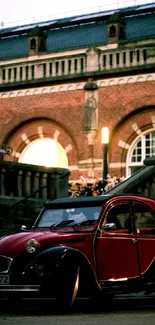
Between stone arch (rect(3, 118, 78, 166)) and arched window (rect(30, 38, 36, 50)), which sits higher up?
arched window (rect(30, 38, 36, 50))

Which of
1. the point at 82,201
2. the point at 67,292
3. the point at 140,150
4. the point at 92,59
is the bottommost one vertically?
the point at 67,292

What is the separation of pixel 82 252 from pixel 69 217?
97cm

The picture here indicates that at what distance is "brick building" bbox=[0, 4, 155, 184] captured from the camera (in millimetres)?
30672

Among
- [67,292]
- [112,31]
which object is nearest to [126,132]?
[112,31]

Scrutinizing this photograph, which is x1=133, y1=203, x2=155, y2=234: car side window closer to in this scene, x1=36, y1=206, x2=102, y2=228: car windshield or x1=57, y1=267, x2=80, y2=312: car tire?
x1=36, y1=206, x2=102, y2=228: car windshield

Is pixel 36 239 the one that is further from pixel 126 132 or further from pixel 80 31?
pixel 80 31

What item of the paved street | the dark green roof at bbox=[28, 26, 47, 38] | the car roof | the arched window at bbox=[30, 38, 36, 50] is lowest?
the paved street

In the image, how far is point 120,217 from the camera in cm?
1141

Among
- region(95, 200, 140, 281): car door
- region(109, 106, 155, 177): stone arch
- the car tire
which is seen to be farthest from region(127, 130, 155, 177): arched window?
the car tire

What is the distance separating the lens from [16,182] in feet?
63.8

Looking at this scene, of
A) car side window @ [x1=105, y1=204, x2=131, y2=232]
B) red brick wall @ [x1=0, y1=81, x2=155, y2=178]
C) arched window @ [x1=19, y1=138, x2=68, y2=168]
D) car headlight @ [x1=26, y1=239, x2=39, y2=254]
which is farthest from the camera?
arched window @ [x1=19, y1=138, x2=68, y2=168]

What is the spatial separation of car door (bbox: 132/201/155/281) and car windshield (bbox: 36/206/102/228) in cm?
67

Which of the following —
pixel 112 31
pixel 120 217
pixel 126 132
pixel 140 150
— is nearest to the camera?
pixel 120 217

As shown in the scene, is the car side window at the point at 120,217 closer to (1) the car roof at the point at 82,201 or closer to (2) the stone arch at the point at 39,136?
(1) the car roof at the point at 82,201
